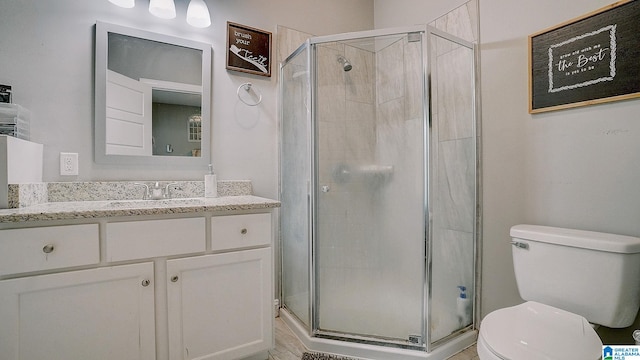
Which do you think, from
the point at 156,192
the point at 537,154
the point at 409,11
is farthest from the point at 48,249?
the point at 409,11

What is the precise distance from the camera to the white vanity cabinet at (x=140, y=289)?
1.07 meters

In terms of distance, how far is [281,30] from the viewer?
213 centimetres

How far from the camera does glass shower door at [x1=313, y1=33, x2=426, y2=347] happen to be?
169 centimetres

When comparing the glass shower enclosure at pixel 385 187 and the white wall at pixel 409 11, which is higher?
the white wall at pixel 409 11

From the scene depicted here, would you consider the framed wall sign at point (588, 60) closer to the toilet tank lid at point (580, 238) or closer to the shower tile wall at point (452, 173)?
the shower tile wall at point (452, 173)

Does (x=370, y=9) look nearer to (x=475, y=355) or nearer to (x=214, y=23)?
(x=214, y=23)

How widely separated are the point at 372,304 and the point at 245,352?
0.78 meters

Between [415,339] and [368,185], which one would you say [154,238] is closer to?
[368,185]

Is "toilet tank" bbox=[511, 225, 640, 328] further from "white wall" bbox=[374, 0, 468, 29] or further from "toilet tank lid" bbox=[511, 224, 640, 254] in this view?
"white wall" bbox=[374, 0, 468, 29]

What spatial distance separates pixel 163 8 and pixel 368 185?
1.61m

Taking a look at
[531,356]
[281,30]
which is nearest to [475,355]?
[531,356]

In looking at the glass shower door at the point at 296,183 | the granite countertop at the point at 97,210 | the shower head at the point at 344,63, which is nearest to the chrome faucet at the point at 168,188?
the granite countertop at the point at 97,210

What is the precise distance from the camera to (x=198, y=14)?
1757 mm

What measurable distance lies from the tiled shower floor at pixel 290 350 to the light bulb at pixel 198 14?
6.63 feet
